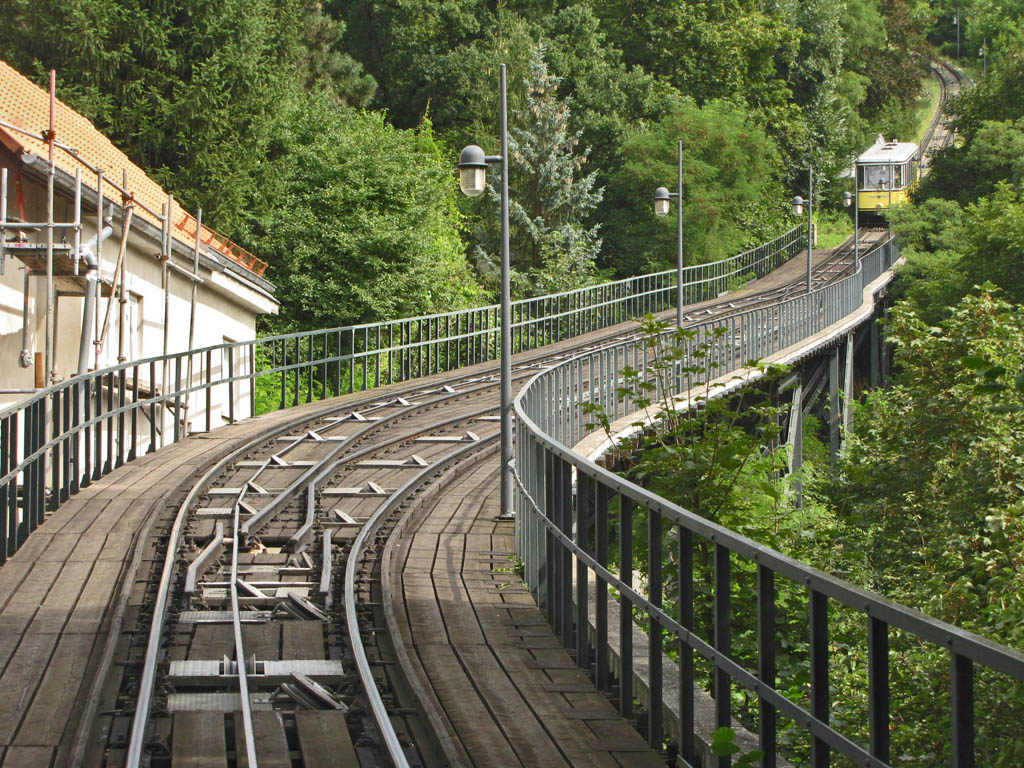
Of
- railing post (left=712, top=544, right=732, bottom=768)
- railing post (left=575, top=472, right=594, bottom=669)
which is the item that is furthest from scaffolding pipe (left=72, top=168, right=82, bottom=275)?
railing post (left=712, top=544, right=732, bottom=768)

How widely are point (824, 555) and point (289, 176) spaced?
1064 inches

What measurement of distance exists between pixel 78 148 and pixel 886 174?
48668 mm

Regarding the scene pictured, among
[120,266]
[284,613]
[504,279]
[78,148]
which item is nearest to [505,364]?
[504,279]

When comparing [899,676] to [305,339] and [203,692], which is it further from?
[305,339]

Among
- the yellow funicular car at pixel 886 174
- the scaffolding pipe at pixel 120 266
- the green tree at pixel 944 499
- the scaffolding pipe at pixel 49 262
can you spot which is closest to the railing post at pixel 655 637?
the green tree at pixel 944 499

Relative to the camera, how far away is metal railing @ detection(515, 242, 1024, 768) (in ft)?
11.7

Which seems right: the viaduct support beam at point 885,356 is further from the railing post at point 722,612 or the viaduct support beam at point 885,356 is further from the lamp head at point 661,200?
the railing post at point 722,612

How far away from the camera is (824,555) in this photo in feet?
42.4

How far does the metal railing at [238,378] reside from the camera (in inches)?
468

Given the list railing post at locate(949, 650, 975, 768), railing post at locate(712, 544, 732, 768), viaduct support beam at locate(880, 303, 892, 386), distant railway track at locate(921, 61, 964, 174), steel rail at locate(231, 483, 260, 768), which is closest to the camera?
railing post at locate(949, 650, 975, 768)

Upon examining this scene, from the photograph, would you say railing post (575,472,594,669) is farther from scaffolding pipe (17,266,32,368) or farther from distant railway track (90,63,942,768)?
scaffolding pipe (17,266,32,368)

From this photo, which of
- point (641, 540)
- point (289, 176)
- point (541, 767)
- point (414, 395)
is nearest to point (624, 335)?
point (289, 176)

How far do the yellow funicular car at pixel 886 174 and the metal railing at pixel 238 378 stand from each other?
4.95 meters

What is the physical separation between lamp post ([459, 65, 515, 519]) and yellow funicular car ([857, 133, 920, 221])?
53.8m
